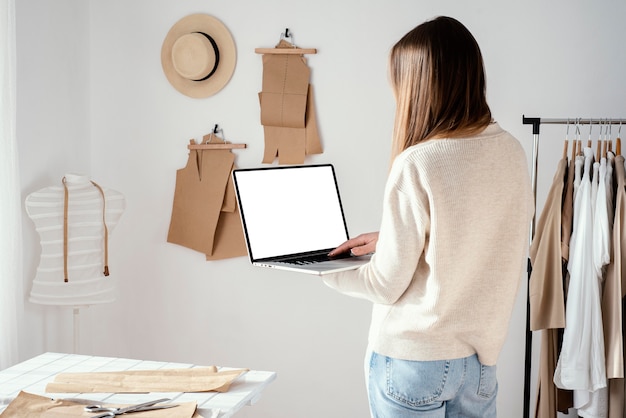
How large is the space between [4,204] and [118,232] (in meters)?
0.78

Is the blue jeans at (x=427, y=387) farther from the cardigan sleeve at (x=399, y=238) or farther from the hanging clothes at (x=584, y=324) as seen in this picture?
the hanging clothes at (x=584, y=324)

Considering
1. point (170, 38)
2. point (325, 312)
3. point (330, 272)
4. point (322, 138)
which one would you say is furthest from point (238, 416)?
point (330, 272)

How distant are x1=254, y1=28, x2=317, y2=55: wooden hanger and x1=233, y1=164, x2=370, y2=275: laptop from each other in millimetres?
Result: 1141

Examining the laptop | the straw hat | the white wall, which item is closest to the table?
the laptop

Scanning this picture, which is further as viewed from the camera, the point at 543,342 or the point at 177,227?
the point at 177,227

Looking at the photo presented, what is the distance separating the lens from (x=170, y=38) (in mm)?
3234

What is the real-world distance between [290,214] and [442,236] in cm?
72

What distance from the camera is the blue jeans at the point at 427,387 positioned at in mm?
1301

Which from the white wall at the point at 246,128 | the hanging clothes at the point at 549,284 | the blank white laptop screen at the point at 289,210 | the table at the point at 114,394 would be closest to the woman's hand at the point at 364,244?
the blank white laptop screen at the point at 289,210

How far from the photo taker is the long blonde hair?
4.23 ft

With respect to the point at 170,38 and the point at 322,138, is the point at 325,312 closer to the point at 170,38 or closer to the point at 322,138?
the point at 322,138

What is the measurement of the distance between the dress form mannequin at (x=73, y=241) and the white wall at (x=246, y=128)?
0.21 metres

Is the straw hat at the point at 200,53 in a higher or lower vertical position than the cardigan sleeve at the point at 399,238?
higher

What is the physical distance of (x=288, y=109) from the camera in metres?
3.10
